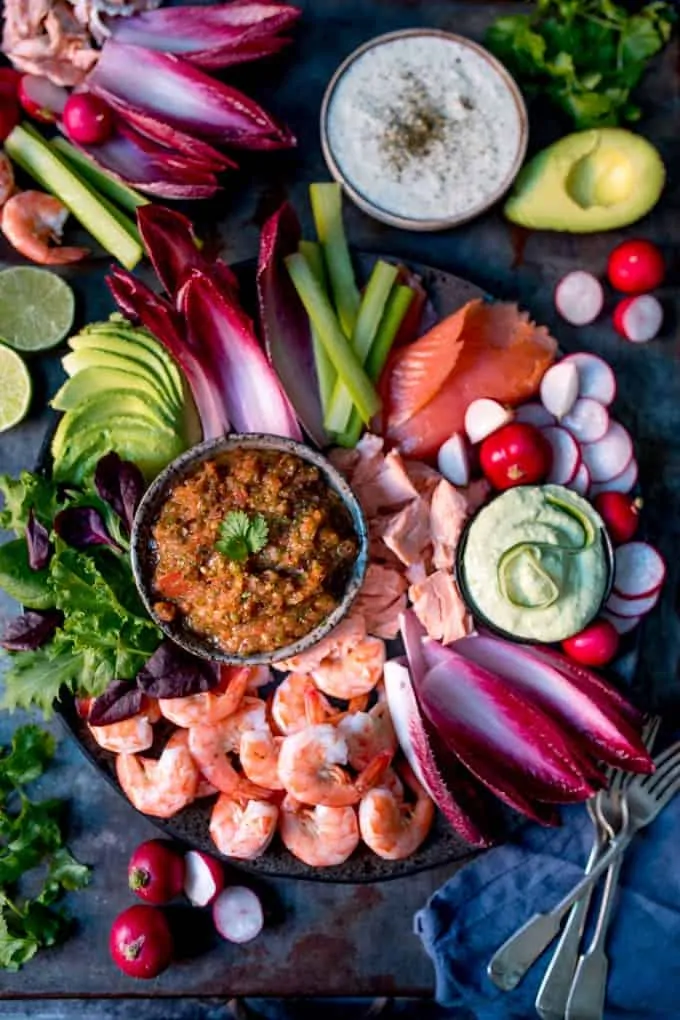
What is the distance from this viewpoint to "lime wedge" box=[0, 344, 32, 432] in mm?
3418

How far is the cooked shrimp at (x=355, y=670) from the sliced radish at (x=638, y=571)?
0.71 metres

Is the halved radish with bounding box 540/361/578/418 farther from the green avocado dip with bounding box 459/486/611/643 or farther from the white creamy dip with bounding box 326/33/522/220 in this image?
the white creamy dip with bounding box 326/33/522/220

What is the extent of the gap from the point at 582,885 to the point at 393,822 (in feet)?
1.93

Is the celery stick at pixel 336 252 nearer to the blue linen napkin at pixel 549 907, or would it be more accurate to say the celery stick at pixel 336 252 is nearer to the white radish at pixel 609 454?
the white radish at pixel 609 454

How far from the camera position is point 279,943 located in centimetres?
343

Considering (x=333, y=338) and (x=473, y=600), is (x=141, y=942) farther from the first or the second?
(x=333, y=338)

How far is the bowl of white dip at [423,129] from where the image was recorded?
3445 millimetres

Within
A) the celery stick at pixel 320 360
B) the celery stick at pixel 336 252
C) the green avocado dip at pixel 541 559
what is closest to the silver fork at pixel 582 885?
the green avocado dip at pixel 541 559

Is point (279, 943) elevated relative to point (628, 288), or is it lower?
lower

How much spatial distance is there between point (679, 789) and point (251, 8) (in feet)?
8.56

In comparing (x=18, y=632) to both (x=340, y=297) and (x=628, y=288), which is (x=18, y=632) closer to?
(x=340, y=297)

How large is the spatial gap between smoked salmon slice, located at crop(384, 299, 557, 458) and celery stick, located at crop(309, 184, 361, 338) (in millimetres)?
194

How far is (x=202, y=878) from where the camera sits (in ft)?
11.0

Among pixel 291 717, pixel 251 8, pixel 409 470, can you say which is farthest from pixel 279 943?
pixel 251 8
